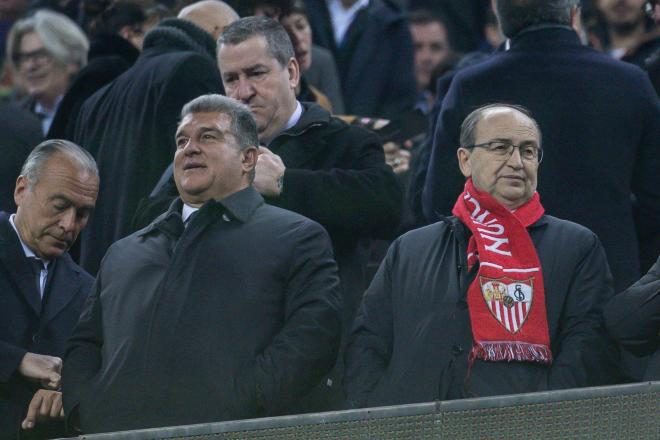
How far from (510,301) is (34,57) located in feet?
14.2

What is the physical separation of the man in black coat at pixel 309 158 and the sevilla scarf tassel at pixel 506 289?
621 mm

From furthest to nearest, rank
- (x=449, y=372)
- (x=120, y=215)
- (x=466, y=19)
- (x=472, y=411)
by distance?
(x=466, y=19), (x=120, y=215), (x=449, y=372), (x=472, y=411)

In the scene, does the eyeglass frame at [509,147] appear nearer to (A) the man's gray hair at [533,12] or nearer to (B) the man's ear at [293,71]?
(A) the man's gray hair at [533,12]

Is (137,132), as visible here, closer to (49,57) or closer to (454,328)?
(454,328)

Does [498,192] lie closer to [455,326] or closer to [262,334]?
[455,326]

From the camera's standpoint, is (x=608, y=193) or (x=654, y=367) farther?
(x=608, y=193)

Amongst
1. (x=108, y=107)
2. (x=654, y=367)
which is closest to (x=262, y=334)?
(x=654, y=367)

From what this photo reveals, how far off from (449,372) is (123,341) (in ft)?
3.44

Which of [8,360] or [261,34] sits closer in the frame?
[8,360]

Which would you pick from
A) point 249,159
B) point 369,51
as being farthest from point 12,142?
point 369,51

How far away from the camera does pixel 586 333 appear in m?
4.68

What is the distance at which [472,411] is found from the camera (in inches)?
158

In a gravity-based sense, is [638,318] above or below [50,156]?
below

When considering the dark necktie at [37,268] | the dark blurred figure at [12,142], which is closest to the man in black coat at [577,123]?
the dark necktie at [37,268]
